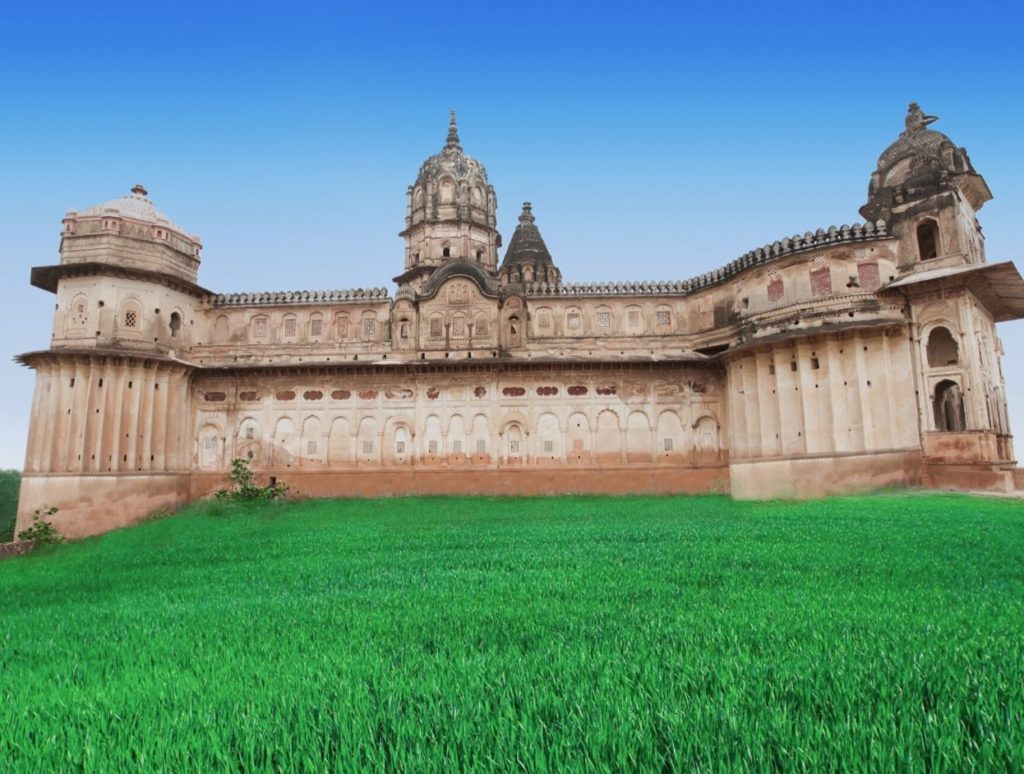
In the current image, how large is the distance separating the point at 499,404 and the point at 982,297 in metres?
18.0

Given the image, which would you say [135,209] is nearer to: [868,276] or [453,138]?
[453,138]

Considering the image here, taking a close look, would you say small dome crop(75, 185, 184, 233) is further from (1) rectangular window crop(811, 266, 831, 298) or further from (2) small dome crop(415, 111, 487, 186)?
(1) rectangular window crop(811, 266, 831, 298)

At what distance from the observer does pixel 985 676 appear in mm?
3057

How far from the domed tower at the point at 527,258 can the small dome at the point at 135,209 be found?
56.5ft

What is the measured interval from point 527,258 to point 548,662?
114ft

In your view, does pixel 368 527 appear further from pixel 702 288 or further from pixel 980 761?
pixel 702 288

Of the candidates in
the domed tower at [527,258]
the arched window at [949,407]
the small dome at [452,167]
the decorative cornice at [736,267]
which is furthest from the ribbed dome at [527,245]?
the arched window at [949,407]

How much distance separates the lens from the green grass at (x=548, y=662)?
2.52 metres

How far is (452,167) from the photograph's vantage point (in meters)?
34.1

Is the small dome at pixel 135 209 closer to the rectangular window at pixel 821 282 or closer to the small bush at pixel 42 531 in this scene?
the small bush at pixel 42 531

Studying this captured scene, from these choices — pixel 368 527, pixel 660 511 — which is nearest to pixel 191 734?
pixel 368 527

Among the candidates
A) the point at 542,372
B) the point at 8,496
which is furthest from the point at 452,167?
the point at 8,496

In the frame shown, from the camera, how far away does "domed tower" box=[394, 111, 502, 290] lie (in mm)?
32969

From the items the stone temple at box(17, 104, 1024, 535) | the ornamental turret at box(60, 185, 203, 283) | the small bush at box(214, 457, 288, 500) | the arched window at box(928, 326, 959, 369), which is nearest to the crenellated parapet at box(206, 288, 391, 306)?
the stone temple at box(17, 104, 1024, 535)
